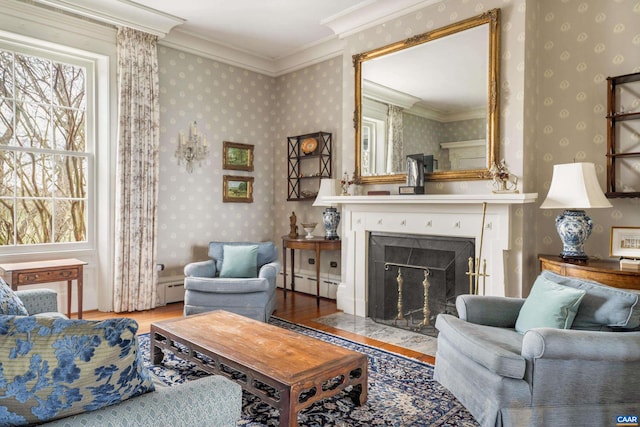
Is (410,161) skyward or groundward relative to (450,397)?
skyward

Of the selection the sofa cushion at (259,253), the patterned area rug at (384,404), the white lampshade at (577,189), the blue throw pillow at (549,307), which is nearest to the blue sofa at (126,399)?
the patterned area rug at (384,404)

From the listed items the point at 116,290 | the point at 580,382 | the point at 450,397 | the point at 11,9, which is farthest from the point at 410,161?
the point at 11,9

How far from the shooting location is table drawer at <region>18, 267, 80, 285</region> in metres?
3.61

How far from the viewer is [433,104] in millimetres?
3980

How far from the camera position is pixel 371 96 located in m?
4.43

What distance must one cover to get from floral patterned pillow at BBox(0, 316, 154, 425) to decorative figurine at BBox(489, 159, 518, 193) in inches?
122

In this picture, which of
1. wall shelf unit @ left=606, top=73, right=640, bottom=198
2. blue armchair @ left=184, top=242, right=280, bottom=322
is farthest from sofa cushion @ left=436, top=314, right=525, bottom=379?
blue armchair @ left=184, top=242, right=280, bottom=322

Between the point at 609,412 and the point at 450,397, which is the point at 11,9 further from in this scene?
the point at 609,412

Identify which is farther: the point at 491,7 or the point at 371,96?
the point at 371,96

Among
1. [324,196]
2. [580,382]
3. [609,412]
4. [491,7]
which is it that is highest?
[491,7]

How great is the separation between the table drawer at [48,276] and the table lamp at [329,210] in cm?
262

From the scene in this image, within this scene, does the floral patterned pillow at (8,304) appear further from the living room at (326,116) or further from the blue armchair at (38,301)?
the living room at (326,116)

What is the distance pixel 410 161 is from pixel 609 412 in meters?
2.60

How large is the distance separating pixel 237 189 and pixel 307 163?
1.03m
